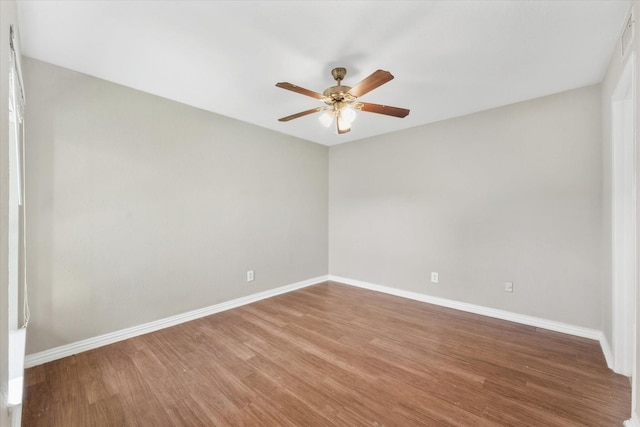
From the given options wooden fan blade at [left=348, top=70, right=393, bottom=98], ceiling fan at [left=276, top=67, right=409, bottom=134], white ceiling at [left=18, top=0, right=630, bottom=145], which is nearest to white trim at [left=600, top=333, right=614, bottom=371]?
white ceiling at [left=18, top=0, right=630, bottom=145]

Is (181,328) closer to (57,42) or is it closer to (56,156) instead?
(56,156)

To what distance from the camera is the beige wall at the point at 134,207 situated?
7.07ft

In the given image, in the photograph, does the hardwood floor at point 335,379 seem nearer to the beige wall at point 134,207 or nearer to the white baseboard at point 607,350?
the white baseboard at point 607,350

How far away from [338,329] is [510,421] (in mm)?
1516

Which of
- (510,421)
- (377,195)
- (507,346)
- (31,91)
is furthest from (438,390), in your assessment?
(31,91)

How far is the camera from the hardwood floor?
160 centimetres

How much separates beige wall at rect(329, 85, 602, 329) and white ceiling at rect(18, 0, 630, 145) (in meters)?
0.49

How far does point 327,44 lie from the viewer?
1.89 meters

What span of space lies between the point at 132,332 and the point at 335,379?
2039 mm

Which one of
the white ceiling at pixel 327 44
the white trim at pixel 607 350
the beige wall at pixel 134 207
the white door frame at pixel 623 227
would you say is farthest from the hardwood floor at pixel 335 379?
the white ceiling at pixel 327 44

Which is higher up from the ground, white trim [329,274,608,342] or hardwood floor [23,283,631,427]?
white trim [329,274,608,342]

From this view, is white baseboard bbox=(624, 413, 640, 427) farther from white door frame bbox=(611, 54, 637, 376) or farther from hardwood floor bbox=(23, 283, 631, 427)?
white door frame bbox=(611, 54, 637, 376)

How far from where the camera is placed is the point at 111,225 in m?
2.48

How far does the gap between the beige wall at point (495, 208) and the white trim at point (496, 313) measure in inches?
2.4
